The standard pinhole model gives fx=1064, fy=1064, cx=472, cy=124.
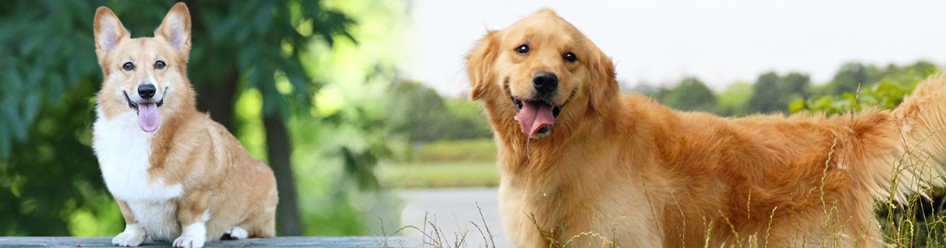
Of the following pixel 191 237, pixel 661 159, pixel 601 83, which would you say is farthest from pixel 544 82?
pixel 191 237

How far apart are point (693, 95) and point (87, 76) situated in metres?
3.83

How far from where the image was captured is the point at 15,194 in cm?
760

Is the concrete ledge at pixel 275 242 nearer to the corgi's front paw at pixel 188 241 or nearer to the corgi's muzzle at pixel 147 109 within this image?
the corgi's front paw at pixel 188 241

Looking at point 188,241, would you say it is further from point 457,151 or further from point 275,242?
point 457,151

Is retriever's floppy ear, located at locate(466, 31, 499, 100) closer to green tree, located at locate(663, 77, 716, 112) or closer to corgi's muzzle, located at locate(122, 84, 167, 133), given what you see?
corgi's muzzle, located at locate(122, 84, 167, 133)

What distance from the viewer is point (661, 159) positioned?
3.18m

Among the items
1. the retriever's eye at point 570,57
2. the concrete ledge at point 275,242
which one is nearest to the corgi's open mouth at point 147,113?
the concrete ledge at point 275,242

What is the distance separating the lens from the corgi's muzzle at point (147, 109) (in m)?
3.11

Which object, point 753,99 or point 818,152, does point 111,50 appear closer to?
point 818,152

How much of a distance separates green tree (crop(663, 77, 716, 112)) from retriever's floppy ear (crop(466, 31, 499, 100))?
3942 millimetres

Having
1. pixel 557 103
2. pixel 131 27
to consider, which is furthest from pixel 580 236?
pixel 131 27

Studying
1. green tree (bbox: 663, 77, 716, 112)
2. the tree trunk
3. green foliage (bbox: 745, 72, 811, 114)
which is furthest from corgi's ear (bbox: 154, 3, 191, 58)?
green foliage (bbox: 745, 72, 811, 114)

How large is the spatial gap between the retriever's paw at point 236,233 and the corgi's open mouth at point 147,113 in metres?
0.57

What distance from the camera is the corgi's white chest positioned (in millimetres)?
3248
